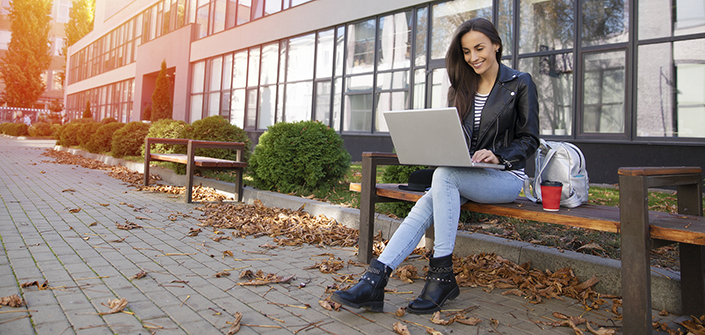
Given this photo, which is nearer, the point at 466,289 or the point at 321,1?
the point at 466,289

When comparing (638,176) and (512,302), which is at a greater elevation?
(638,176)

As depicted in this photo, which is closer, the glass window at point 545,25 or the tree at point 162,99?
the glass window at point 545,25

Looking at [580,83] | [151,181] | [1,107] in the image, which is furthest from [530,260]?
[1,107]

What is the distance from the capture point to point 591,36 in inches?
357

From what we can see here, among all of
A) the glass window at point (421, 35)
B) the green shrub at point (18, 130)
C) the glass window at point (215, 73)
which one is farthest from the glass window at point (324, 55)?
the green shrub at point (18, 130)

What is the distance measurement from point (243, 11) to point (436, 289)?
19.2m

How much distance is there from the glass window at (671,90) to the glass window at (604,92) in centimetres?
33

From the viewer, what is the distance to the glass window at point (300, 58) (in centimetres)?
1596

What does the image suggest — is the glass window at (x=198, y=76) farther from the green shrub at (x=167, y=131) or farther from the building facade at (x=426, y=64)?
the green shrub at (x=167, y=131)

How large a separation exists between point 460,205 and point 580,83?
7630mm

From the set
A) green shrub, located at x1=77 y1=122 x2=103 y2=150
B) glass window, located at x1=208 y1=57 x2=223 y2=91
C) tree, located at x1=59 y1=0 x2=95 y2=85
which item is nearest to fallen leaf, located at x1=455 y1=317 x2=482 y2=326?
green shrub, located at x1=77 y1=122 x2=103 y2=150

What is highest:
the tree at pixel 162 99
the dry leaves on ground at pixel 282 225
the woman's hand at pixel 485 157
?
the tree at pixel 162 99

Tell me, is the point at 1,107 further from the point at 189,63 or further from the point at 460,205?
the point at 460,205

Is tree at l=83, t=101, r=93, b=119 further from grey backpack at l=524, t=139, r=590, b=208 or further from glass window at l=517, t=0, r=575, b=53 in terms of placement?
grey backpack at l=524, t=139, r=590, b=208
